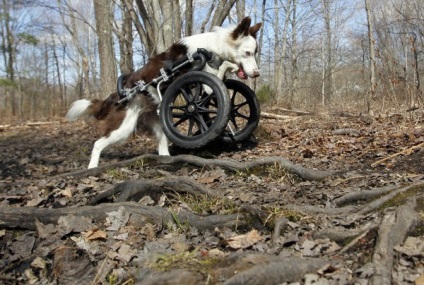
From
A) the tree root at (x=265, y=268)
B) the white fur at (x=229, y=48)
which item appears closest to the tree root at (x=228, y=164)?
the white fur at (x=229, y=48)

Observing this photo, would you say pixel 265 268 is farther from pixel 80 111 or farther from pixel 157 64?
pixel 80 111

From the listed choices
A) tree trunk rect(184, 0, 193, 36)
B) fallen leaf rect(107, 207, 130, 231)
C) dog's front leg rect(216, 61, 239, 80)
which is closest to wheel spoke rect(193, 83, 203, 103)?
dog's front leg rect(216, 61, 239, 80)

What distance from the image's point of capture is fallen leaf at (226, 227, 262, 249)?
8.02 feet

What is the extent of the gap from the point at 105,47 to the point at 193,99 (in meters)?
7.40

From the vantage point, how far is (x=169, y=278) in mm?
1930

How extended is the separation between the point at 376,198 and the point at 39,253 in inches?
99.8

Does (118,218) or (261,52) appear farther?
(261,52)

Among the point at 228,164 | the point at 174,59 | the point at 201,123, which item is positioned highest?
the point at 174,59

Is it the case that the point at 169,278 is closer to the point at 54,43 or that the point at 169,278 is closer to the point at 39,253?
the point at 39,253

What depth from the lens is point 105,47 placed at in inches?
466

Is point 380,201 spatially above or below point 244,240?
above

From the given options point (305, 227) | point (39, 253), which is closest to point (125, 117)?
point (39, 253)

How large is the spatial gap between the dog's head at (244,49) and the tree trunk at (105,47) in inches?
262

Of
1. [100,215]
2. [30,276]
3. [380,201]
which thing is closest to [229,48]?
[100,215]
